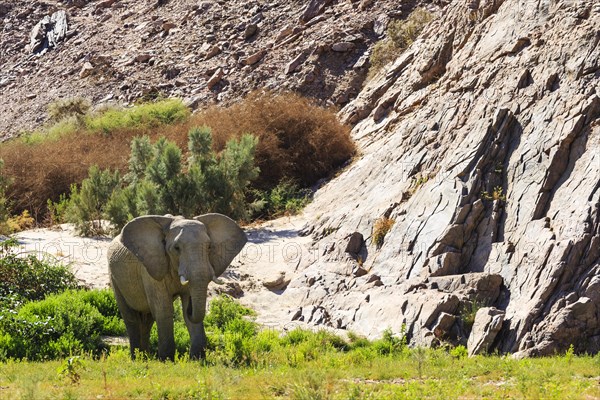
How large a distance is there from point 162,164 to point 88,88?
61.5 ft

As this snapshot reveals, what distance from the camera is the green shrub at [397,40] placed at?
30953mm

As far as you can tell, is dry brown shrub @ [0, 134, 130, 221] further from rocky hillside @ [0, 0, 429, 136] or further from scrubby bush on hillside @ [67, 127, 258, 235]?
rocky hillside @ [0, 0, 429, 136]

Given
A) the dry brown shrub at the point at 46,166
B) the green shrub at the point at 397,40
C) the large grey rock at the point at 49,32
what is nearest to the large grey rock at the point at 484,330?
the dry brown shrub at the point at 46,166

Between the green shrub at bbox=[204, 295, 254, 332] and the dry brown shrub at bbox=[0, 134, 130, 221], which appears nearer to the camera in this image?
the green shrub at bbox=[204, 295, 254, 332]

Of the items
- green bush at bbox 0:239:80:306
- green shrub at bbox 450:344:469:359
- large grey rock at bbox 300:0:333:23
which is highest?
large grey rock at bbox 300:0:333:23

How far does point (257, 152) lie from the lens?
2662 cm

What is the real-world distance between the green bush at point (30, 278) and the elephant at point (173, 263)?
470cm

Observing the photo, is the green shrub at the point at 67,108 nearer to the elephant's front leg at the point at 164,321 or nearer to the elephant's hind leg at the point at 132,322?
the elephant's hind leg at the point at 132,322

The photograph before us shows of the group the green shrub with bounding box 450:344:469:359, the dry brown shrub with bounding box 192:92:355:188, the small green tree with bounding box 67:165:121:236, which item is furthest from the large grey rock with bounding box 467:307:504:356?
the dry brown shrub with bounding box 192:92:355:188

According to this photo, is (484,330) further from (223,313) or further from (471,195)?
(223,313)

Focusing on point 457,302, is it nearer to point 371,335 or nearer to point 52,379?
point 371,335

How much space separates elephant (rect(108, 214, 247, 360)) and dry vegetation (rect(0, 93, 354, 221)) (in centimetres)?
1413

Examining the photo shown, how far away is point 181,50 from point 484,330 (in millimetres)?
29203

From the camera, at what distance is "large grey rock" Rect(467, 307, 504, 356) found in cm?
1283
